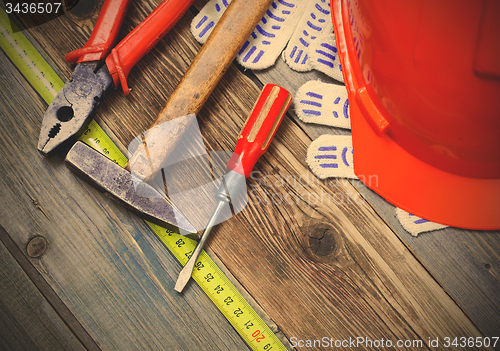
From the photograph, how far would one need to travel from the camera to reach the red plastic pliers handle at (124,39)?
93cm

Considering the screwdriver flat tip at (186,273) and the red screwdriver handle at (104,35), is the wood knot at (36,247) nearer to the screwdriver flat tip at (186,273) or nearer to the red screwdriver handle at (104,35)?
the screwdriver flat tip at (186,273)

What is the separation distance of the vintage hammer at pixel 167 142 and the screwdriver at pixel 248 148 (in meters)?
0.11

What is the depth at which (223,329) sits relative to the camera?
3.21 feet

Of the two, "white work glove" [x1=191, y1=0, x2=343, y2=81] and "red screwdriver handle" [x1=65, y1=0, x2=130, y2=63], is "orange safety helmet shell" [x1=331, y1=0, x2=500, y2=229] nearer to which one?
"white work glove" [x1=191, y1=0, x2=343, y2=81]

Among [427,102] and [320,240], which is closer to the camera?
[427,102]

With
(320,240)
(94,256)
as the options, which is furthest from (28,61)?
(320,240)

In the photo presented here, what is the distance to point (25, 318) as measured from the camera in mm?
938

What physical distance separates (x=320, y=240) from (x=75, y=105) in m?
0.88

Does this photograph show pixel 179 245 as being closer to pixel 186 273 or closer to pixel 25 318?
pixel 186 273

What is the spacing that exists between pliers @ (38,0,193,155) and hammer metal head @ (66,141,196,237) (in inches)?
3.0

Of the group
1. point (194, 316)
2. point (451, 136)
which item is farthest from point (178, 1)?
point (194, 316)

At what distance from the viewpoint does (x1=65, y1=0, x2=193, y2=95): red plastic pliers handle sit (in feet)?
3.06

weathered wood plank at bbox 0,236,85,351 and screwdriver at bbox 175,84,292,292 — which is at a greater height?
screwdriver at bbox 175,84,292,292

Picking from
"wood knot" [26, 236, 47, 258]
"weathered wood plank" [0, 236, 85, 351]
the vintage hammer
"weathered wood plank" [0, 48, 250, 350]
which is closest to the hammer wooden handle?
the vintage hammer
